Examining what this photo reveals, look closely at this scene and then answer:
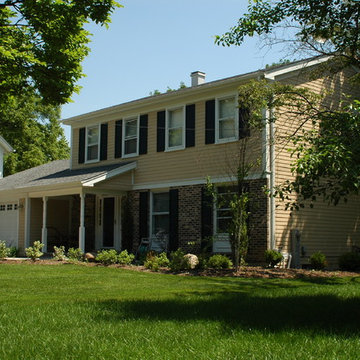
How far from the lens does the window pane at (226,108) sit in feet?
55.0

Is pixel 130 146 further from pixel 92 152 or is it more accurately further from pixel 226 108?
pixel 226 108

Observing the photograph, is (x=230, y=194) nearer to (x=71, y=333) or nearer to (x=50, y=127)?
(x=71, y=333)

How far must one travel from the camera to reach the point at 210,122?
17.2 m

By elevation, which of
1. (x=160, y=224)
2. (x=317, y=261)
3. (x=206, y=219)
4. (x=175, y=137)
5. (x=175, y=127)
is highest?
(x=175, y=127)

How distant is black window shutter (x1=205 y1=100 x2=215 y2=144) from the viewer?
1708 cm

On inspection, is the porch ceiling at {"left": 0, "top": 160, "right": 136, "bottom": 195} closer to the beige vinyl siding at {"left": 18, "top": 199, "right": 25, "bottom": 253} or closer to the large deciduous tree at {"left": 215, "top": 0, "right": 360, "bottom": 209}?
the beige vinyl siding at {"left": 18, "top": 199, "right": 25, "bottom": 253}

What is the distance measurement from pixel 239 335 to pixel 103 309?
243 cm

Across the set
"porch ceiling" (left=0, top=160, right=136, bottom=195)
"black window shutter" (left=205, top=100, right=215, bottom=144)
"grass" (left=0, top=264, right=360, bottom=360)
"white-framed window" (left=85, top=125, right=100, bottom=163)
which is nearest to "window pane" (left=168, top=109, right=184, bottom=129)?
"black window shutter" (left=205, top=100, right=215, bottom=144)

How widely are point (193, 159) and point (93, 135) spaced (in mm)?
5747

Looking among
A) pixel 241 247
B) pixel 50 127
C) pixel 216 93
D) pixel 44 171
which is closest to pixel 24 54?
pixel 216 93

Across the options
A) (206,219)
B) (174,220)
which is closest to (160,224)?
(174,220)

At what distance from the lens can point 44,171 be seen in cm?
2545

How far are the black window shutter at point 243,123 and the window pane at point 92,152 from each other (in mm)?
7349

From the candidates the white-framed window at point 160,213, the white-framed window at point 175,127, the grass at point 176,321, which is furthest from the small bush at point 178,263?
the white-framed window at point 175,127
